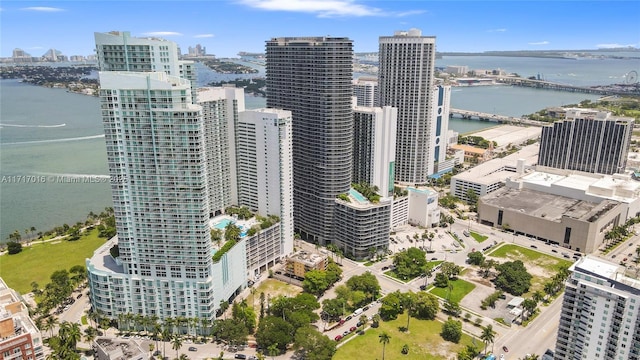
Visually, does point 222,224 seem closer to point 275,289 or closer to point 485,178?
point 275,289

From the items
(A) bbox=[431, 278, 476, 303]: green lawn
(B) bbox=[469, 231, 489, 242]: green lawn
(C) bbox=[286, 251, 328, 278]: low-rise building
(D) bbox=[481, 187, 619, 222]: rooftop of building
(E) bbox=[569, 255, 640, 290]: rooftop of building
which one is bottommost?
(A) bbox=[431, 278, 476, 303]: green lawn

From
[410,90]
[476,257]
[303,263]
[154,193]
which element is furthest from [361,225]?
[410,90]

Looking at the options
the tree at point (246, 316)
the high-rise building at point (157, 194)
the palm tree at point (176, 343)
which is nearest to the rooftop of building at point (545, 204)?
the tree at point (246, 316)

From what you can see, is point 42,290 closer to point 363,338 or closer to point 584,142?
point 363,338

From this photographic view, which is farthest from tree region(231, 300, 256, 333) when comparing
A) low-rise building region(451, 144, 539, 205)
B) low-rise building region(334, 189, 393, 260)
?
low-rise building region(451, 144, 539, 205)

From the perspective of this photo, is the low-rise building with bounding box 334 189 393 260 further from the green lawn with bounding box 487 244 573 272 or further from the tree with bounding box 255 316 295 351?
the tree with bounding box 255 316 295 351

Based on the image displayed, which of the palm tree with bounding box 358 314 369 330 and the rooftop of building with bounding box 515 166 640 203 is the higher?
the rooftop of building with bounding box 515 166 640 203

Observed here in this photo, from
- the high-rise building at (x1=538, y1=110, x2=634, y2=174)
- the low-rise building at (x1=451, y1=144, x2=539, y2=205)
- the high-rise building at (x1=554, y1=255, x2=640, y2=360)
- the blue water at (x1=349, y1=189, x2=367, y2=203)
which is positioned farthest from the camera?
the low-rise building at (x1=451, y1=144, x2=539, y2=205)

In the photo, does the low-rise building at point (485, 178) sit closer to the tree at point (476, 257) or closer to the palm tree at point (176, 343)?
the tree at point (476, 257)
